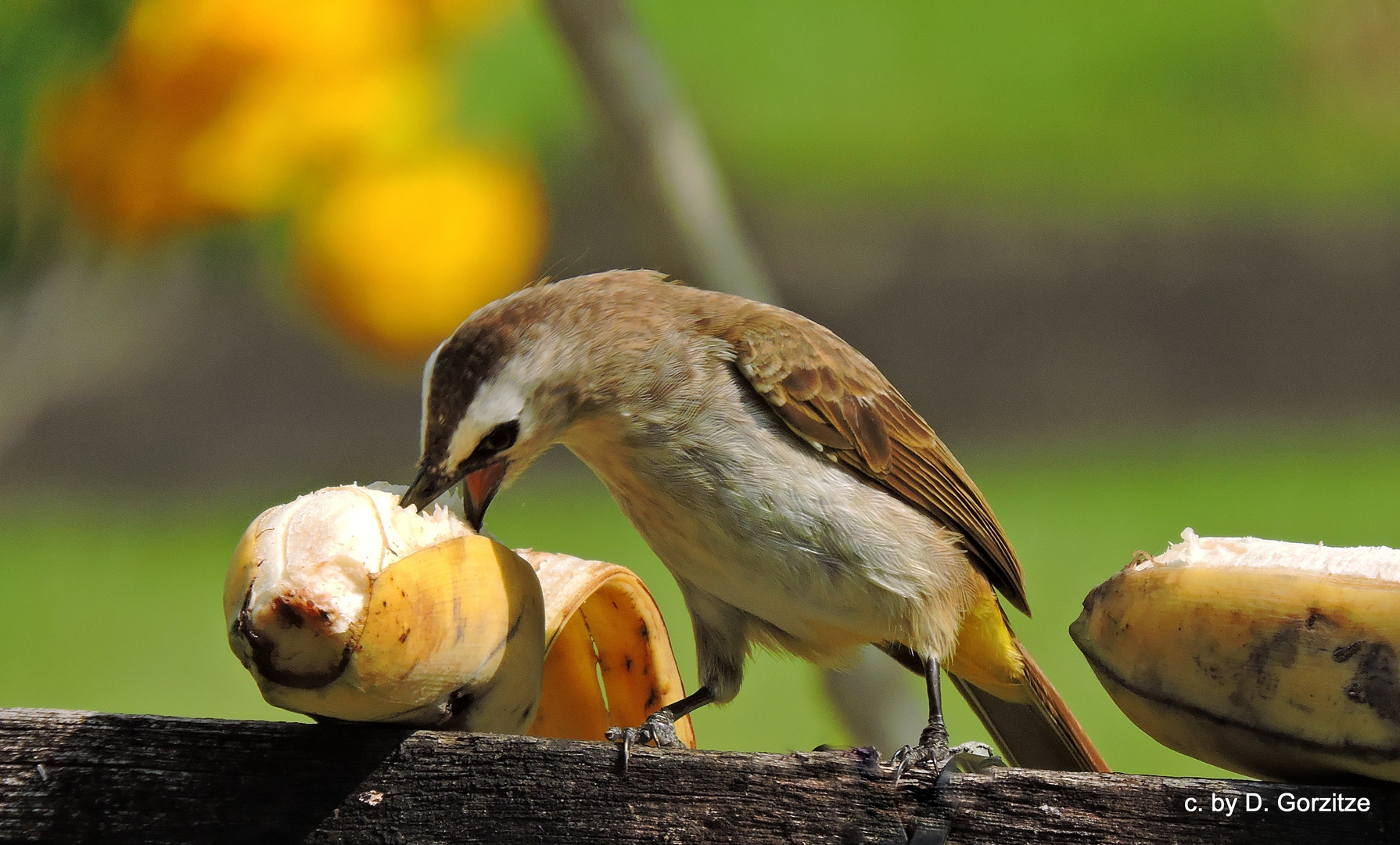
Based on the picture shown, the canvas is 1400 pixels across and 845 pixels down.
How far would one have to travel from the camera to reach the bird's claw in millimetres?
901

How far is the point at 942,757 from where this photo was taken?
1.03 metres

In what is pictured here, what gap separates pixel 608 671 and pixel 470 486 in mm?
261

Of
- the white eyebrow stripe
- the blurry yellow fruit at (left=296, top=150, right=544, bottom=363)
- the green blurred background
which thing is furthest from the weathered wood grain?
the green blurred background

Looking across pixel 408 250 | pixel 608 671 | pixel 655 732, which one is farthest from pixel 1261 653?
pixel 408 250

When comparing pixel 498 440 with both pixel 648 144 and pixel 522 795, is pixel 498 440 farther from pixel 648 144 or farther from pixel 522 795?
pixel 648 144

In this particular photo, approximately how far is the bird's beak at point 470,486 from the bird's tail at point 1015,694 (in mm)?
508

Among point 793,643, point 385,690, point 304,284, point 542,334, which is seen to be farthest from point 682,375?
point 304,284

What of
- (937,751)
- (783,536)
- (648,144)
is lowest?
(937,751)

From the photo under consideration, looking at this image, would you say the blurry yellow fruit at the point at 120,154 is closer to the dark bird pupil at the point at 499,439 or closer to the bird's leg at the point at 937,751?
the dark bird pupil at the point at 499,439

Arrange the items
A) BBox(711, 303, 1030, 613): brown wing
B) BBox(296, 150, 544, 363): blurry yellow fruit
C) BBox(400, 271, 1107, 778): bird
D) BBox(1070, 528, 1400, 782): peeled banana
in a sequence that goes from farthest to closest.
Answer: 1. BBox(296, 150, 544, 363): blurry yellow fruit
2. BBox(711, 303, 1030, 613): brown wing
3. BBox(400, 271, 1107, 778): bird
4. BBox(1070, 528, 1400, 782): peeled banana

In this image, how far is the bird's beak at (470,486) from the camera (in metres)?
1.06

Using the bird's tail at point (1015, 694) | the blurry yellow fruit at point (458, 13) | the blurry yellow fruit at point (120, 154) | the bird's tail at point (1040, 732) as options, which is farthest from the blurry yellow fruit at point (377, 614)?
the blurry yellow fruit at point (458, 13)

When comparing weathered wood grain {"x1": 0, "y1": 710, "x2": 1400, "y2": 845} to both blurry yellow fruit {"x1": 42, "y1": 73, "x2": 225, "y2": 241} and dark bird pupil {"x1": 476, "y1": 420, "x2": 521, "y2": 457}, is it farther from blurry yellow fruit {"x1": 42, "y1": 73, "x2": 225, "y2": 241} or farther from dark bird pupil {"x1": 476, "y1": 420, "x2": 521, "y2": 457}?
blurry yellow fruit {"x1": 42, "y1": 73, "x2": 225, "y2": 241}

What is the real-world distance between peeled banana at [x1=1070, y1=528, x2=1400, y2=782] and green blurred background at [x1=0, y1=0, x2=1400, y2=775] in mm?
3352
